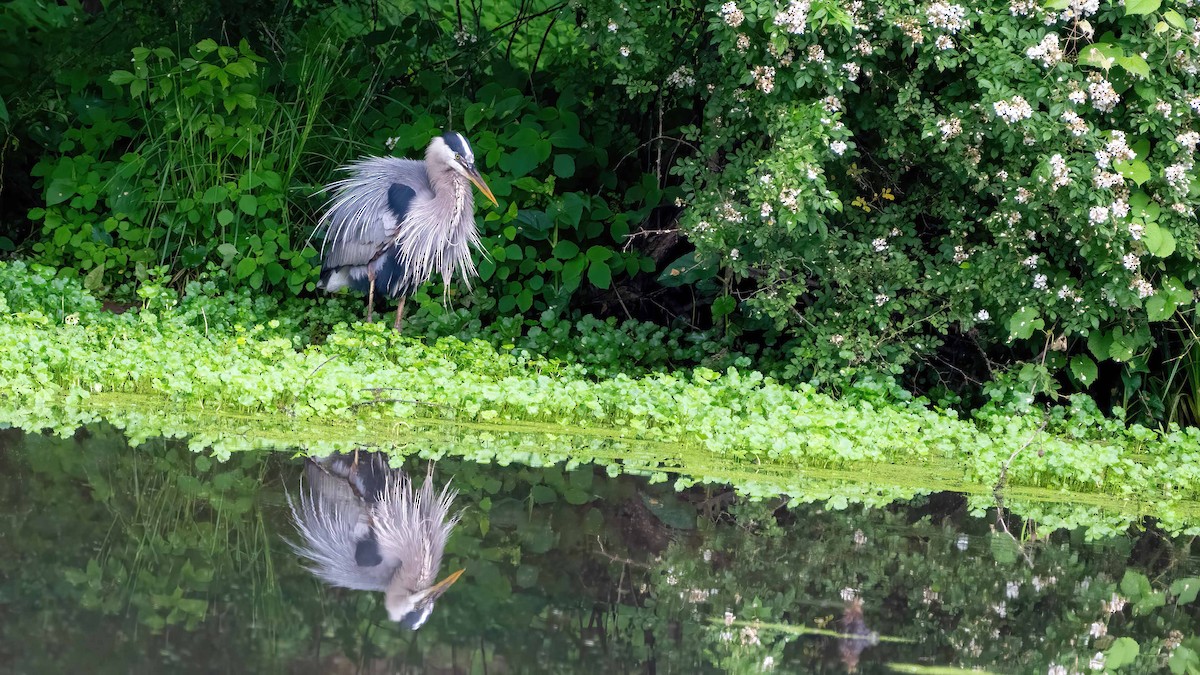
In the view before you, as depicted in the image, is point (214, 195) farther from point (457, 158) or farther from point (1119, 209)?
point (1119, 209)

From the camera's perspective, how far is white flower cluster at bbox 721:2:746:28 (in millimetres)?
5109

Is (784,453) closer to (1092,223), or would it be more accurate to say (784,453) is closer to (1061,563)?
(1061,563)

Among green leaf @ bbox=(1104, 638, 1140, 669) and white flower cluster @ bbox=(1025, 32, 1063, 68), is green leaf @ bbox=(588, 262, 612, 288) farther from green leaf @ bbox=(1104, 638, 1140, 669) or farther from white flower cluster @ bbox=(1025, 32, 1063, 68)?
green leaf @ bbox=(1104, 638, 1140, 669)

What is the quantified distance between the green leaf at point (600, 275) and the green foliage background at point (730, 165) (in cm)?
2

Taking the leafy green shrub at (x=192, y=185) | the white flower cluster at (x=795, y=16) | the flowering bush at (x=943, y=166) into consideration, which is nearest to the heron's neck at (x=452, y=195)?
the leafy green shrub at (x=192, y=185)

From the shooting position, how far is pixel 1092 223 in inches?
204

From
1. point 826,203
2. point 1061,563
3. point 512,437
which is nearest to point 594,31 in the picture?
point 826,203

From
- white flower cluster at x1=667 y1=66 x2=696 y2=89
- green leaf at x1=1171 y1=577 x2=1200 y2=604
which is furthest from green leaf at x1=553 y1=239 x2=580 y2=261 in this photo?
green leaf at x1=1171 y1=577 x2=1200 y2=604

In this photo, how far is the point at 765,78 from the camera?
5.36 meters

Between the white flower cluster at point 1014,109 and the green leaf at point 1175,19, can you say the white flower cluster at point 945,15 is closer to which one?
the white flower cluster at point 1014,109

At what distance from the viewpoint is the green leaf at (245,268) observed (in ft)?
24.4

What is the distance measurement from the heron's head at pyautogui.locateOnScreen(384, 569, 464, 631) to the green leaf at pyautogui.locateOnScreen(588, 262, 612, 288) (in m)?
4.08

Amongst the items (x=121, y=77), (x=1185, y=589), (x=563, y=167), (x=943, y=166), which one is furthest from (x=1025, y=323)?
(x=121, y=77)

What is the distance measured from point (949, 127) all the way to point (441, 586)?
3187 millimetres
